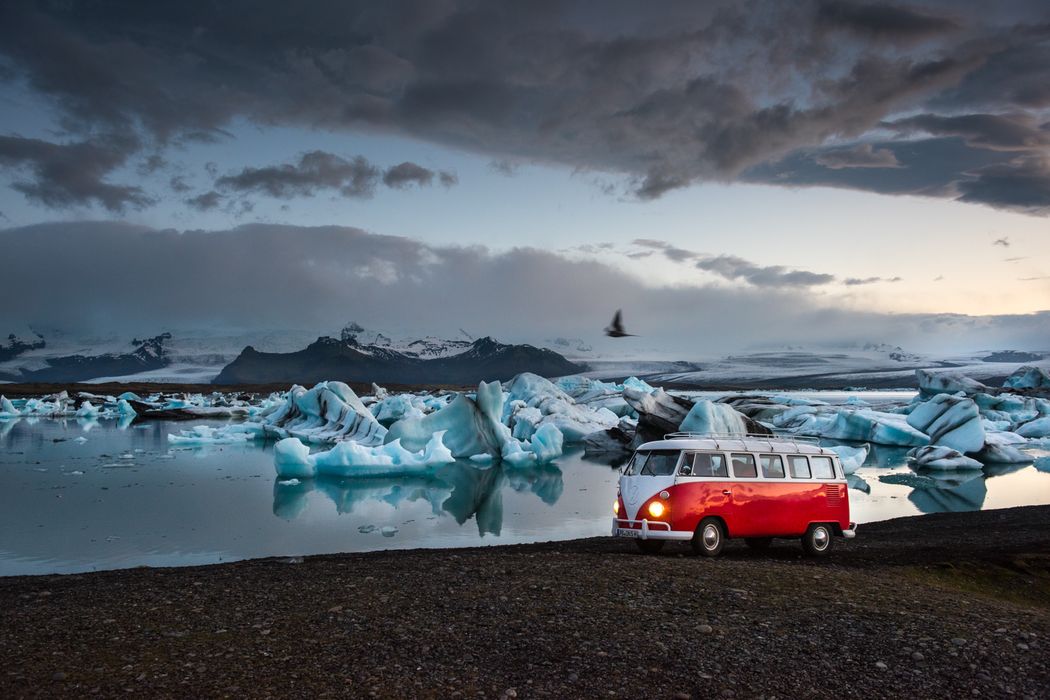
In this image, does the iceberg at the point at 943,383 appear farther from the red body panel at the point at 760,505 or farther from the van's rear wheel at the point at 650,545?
the van's rear wheel at the point at 650,545

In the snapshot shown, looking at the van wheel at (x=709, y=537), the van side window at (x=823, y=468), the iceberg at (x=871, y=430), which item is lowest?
the van wheel at (x=709, y=537)

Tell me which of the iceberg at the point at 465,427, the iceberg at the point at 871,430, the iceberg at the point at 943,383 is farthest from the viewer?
the iceberg at the point at 943,383

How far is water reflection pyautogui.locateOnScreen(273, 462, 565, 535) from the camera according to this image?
22.4 m

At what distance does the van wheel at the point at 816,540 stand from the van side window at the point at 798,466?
0.86 meters

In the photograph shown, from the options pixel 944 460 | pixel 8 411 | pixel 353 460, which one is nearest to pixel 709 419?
pixel 944 460

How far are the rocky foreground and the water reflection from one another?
32.1ft

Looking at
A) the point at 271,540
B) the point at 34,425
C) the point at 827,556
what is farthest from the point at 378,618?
the point at 34,425

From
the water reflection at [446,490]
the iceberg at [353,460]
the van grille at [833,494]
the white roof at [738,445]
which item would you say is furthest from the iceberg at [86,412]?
the van grille at [833,494]

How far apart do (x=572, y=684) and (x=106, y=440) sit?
147 feet

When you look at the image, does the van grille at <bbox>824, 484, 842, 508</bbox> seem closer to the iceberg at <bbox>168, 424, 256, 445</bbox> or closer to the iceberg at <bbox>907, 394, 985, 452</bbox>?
the iceberg at <bbox>907, 394, 985, 452</bbox>

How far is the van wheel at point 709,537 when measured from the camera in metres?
11.5

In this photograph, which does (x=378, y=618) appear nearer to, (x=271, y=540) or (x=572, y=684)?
(x=572, y=684)

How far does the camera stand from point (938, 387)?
58.2 m

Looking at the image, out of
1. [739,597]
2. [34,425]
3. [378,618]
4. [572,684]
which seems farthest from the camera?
[34,425]
